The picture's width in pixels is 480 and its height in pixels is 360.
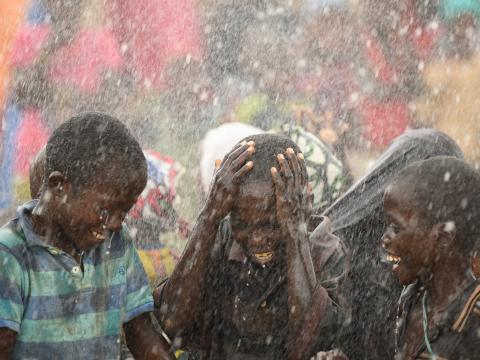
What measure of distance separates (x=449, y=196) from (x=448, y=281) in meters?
0.30

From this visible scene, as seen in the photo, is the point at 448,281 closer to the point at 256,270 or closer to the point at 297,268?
the point at 297,268

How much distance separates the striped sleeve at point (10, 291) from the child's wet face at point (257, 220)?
80 centimetres

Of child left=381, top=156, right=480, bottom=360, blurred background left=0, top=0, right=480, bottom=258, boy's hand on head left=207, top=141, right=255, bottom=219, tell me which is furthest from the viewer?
blurred background left=0, top=0, right=480, bottom=258

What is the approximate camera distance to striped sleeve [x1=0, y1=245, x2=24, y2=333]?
2.99 metres

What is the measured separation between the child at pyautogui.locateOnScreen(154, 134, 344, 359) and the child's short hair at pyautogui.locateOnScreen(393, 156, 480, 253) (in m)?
0.41

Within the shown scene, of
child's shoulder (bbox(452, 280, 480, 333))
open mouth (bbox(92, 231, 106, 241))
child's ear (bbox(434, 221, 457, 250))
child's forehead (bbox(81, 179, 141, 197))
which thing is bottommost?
child's shoulder (bbox(452, 280, 480, 333))

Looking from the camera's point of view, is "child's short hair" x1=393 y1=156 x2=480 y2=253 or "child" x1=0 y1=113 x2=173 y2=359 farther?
"child's short hair" x1=393 y1=156 x2=480 y2=253

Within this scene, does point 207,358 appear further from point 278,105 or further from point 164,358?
point 278,105

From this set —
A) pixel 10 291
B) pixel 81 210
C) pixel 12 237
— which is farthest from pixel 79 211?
pixel 10 291

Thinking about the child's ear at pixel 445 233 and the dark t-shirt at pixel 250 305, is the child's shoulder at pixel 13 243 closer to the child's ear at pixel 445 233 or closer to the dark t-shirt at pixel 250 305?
the dark t-shirt at pixel 250 305

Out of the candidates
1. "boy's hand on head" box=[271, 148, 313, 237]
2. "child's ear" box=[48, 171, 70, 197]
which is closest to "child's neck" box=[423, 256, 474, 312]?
"boy's hand on head" box=[271, 148, 313, 237]

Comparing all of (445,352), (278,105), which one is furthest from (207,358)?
A: (278,105)

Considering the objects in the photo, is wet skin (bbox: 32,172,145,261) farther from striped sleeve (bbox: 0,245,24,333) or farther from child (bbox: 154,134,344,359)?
child (bbox: 154,134,344,359)

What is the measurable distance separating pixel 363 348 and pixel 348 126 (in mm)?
3761
